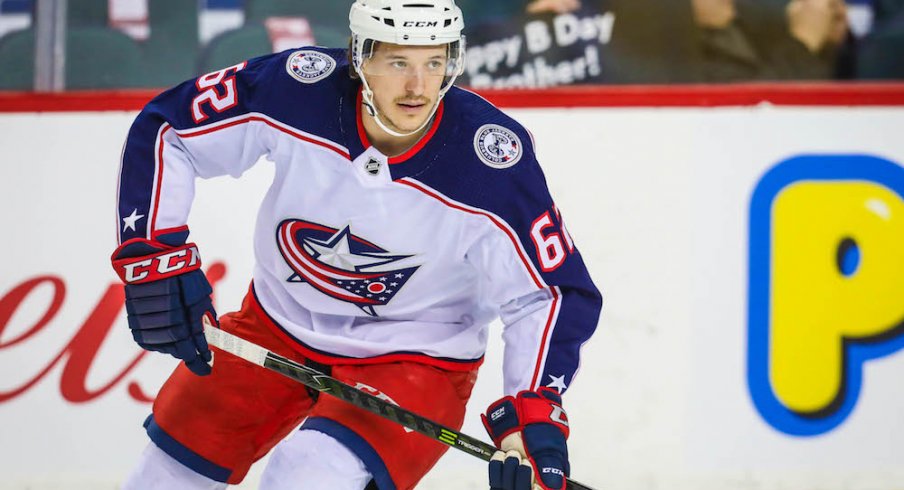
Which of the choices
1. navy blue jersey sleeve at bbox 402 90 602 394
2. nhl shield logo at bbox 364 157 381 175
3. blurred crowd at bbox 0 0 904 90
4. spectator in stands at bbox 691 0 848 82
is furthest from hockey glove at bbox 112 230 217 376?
spectator in stands at bbox 691 0 848 82

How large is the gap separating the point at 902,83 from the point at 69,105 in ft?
6.59

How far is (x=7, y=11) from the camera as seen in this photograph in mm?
3244

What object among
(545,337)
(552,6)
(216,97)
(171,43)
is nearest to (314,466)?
(545,337)

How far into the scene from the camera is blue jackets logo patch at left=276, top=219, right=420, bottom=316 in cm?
221

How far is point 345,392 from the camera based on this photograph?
2158 millimetres

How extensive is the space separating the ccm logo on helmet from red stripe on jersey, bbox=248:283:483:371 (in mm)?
236

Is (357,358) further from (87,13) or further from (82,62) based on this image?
(87,13)

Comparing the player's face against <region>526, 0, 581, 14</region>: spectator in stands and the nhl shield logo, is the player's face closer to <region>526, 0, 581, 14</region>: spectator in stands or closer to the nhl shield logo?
the nhl shield logo

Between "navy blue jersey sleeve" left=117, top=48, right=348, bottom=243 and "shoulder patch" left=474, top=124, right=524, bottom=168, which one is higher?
"navy blue jersey sleeve" left=117, top=48, right=348, bottom=243

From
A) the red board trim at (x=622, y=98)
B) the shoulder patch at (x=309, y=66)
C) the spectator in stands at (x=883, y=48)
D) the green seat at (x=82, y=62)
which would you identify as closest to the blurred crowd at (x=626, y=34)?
the spectator in stands at (x=883, y=48)

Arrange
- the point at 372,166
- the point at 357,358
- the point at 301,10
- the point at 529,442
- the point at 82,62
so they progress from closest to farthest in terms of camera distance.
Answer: the point at 529,442 < the point at 372,166 < the point at 357,358 < the point at 82,62 < the point at 301,10

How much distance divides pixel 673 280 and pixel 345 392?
115cm

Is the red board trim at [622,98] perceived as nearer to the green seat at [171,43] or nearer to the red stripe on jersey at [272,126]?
the green seat at [171,43]

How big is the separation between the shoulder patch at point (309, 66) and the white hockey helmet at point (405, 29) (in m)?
0.08
